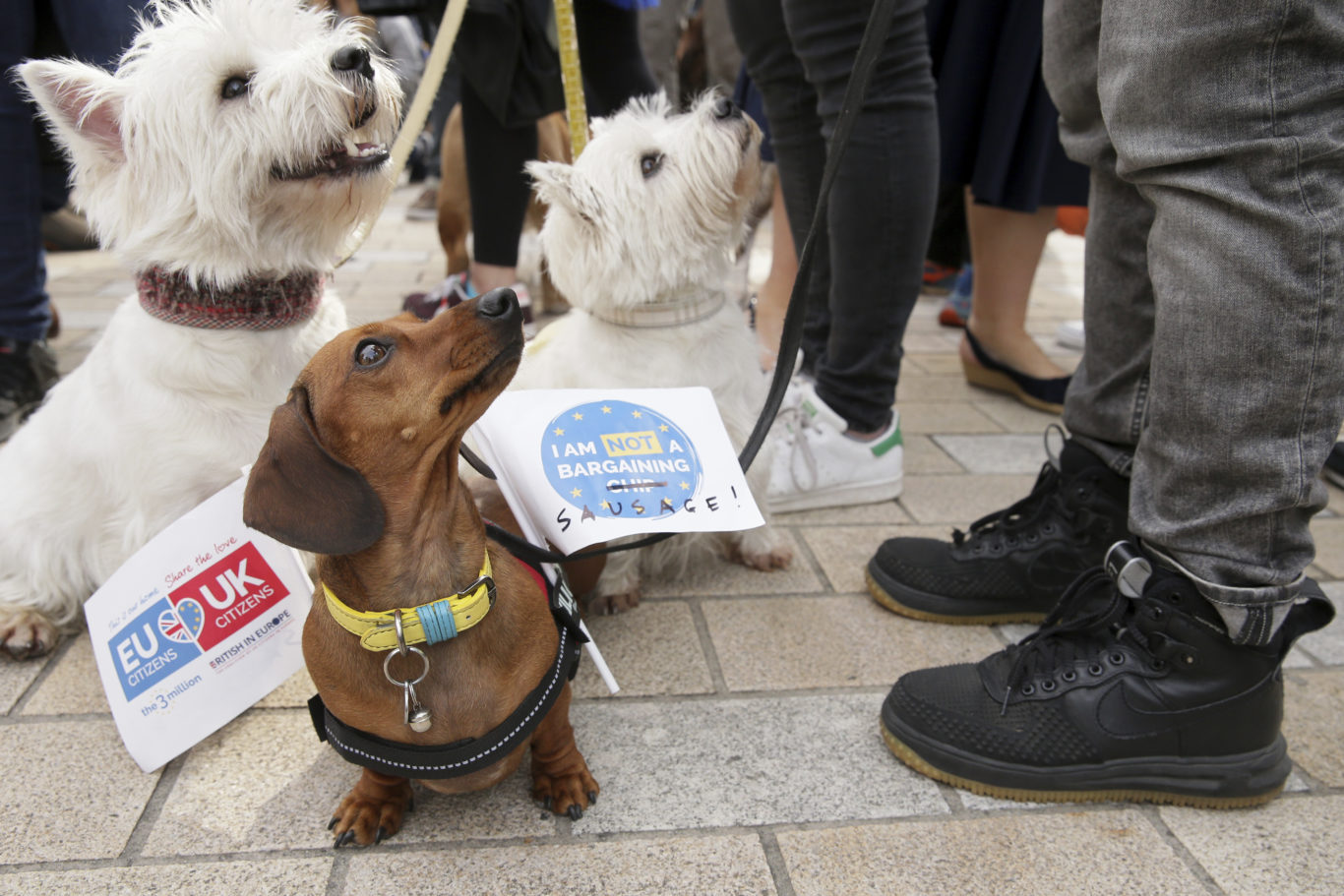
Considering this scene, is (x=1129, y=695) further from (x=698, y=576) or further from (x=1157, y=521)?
(x=698, y=576)

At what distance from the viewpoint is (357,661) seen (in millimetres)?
1404

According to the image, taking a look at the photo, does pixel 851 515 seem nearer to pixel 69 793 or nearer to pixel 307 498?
pixel 307 498

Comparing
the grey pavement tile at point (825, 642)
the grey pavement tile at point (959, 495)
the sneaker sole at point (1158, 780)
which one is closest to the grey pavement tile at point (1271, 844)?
the sneaker sole at point (1158, 780)

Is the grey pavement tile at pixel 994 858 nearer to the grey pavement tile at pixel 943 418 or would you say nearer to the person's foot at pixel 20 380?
the grey pavement tile at pixel 943 418

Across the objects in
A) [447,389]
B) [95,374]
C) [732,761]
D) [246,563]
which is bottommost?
[732,761]

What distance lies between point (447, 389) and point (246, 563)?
0.76 meters

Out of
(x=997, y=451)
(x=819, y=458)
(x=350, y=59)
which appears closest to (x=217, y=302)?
(x=350, y=59)

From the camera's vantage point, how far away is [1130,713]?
5.41 ft

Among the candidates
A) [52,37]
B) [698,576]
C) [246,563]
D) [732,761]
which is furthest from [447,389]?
[52,37]

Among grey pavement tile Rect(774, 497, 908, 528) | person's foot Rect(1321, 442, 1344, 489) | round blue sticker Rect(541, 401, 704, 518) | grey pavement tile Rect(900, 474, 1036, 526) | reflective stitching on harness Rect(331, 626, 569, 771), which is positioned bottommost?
person's foot Rect(1321, 442, 1344, 489)

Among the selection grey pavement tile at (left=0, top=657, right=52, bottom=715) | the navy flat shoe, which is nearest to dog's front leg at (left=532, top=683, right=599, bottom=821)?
grey pavement tile at (left=0, top=657, right=52, bottom=715)

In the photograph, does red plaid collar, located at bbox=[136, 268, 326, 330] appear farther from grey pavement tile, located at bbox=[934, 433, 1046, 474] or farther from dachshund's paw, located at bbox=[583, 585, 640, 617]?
grey pavement tile, located at bbox=[934, 433, 1046, 474]

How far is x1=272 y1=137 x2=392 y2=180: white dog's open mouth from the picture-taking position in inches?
75.9

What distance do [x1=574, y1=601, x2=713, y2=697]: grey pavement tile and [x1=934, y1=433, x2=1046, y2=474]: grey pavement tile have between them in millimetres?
1565
